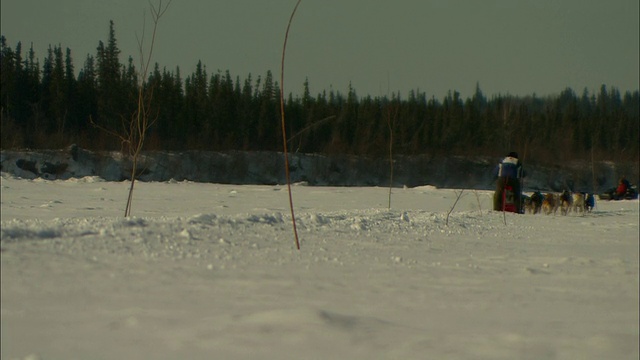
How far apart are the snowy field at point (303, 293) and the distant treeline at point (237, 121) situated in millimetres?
21363

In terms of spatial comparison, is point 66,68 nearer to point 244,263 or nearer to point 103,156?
point 103,156

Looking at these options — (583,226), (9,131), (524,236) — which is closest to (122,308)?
(524,236)

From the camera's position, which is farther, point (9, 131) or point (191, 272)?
point (9, 131)

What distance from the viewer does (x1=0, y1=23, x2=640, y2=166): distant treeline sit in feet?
104

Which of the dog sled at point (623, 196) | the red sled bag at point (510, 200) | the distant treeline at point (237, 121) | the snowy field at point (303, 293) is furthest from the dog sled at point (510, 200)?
the distant treeline at point (237, 121)

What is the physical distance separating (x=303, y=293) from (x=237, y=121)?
39.5 meters

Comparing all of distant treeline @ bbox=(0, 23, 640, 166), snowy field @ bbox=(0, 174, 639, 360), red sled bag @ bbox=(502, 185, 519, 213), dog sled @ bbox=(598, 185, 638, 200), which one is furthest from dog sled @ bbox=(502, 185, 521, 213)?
distant treeline @ bbox=(0, 23, 640, 166)

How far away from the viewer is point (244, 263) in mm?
4781

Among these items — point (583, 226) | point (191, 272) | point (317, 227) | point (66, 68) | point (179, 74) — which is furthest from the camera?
point (179, 74)

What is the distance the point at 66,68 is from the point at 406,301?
3885cm

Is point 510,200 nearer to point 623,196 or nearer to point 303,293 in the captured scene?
point 623,196

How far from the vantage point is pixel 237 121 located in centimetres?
4300

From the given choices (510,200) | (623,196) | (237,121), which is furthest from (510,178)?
(237,121)

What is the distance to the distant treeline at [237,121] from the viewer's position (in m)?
31.7
